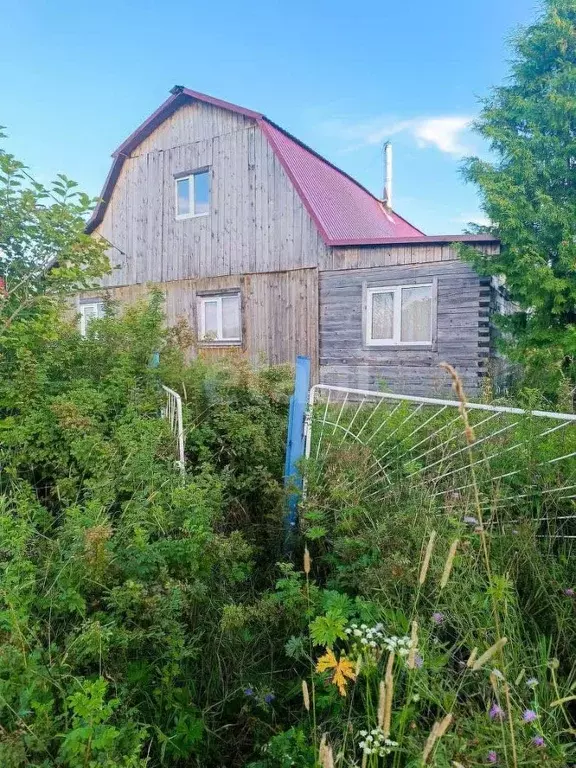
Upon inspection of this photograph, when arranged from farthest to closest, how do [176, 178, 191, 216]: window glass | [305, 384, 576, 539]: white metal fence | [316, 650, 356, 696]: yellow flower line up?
[176, 178, 191, 216]: window glass
[305, 384, 576, 539]: white metal fence
[316, 650, 356, 696]: yellow flower

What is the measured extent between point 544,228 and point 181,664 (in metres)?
7.77

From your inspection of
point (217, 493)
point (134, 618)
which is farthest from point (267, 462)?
point (134, 618)

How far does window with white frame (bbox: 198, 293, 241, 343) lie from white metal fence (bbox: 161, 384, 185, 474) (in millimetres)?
6940

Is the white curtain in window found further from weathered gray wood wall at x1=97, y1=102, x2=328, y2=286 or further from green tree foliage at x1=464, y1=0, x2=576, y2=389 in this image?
weathered gray wood wall at x1=97, y1=102, x2=328, y2=286

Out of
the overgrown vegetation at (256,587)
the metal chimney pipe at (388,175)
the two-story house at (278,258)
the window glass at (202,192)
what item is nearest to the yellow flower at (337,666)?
the overgrown vegetation at (256,587)

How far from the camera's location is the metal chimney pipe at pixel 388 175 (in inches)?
598

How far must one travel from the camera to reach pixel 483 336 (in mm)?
8359

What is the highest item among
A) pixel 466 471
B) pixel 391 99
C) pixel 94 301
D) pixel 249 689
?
pixel 391 99

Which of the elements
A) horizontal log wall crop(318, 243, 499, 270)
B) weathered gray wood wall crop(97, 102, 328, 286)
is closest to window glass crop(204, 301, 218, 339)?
weathered gray wood wall crop(97, 102, 328, 286)

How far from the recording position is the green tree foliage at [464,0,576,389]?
6.91 m

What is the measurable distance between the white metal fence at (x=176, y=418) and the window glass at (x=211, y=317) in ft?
23.9

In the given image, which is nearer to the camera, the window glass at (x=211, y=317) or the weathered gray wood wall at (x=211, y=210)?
the weathered gray wood wall at (x=211, y=210)

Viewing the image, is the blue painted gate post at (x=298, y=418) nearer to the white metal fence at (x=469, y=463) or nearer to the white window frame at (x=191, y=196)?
the white metal fence at (x=469, y=463)

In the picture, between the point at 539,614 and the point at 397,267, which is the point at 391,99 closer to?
the point at 397,267
